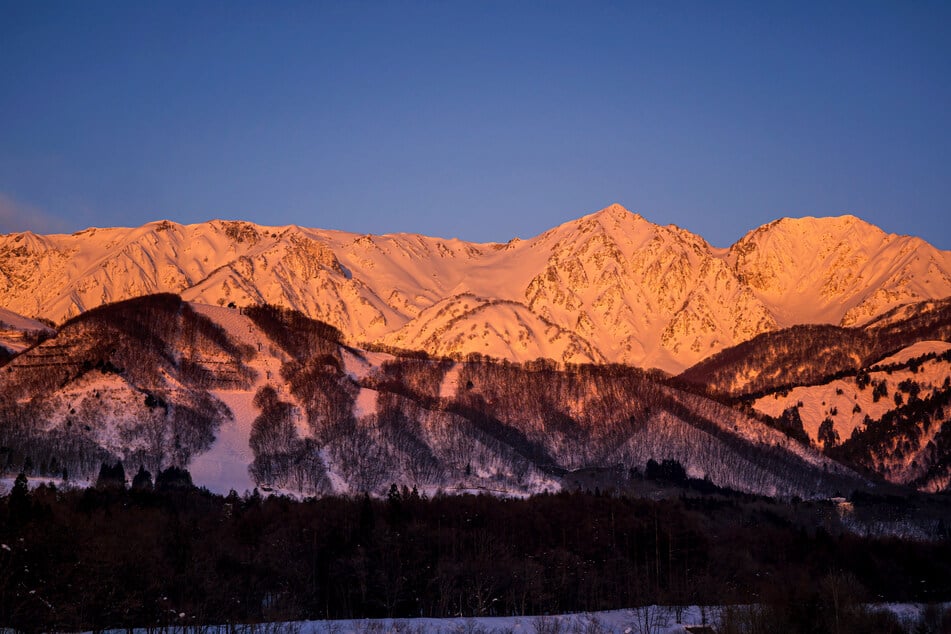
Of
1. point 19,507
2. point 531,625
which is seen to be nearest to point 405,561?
point 531,625

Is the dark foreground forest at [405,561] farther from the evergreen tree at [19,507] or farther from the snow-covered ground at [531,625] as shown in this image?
the snow-covered ground at [531,625]

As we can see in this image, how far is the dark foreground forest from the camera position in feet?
317

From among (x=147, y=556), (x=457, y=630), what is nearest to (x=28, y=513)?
(x=147, y=556)

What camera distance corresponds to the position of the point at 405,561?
130750mm

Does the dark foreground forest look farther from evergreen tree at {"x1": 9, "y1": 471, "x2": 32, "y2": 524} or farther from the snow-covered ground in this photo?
the snow-covered ground

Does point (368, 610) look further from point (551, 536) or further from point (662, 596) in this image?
point (551, 536)

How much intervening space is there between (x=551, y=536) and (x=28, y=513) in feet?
220

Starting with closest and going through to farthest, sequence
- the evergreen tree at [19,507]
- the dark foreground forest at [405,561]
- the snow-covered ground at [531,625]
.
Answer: the snow-covered ground at [531,625]
the dark foreground forest at [405,561]
the evergreen tree at [19,507]

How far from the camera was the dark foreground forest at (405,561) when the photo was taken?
3807 inches

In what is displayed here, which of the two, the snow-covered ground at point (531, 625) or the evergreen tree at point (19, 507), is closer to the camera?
the snow-covered ground at point (531, 625)

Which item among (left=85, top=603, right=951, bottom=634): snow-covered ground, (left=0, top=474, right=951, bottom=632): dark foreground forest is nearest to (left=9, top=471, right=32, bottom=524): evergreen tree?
(left=0, top=474, right=951, bottom=632): dark foreground forest

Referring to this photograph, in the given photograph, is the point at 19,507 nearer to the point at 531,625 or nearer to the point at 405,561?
the point at 405,561

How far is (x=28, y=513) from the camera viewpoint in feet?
355

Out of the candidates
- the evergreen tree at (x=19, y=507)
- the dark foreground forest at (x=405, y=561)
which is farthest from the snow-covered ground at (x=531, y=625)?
the evergreen tree at (x=19, y=507)
